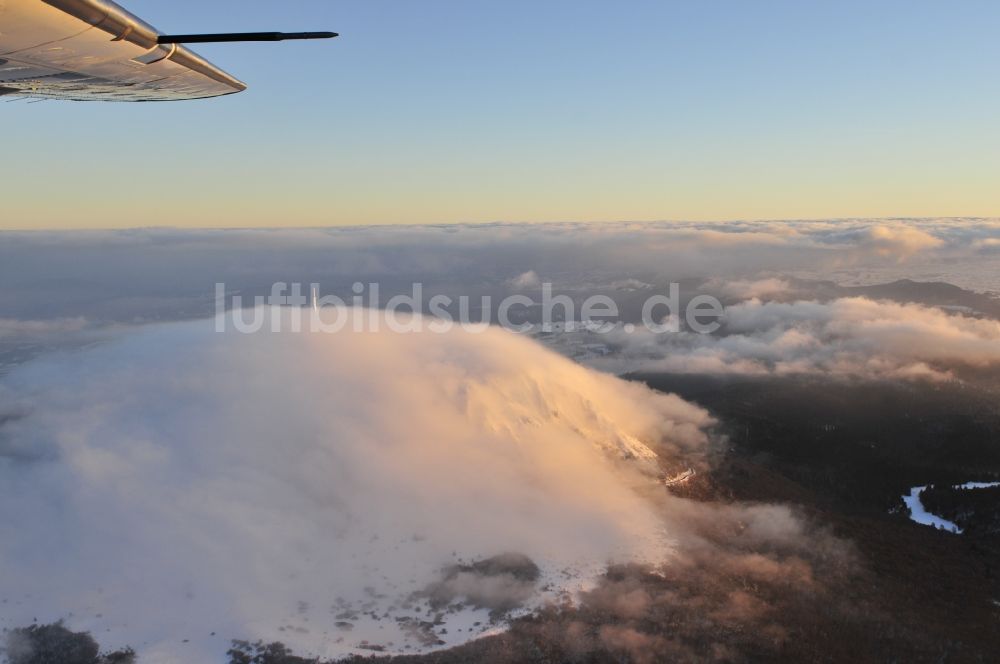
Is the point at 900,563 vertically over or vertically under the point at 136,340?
under

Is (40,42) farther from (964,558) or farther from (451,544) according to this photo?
(964,558)

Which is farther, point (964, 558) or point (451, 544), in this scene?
point (964, 558)

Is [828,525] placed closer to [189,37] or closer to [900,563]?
[900,563]

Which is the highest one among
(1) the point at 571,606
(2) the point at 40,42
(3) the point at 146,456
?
(2) the point at 40,42

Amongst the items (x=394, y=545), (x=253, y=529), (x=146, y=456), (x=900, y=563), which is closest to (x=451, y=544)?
(x=394, y=545)

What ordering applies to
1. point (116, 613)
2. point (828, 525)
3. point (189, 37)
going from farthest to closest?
point (828, 525)
point (116, 613)
point (189, 37)

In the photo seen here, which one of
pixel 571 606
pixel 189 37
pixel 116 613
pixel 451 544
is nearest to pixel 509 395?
pixel 451 544

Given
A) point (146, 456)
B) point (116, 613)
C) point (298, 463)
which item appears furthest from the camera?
point (298, 463)
